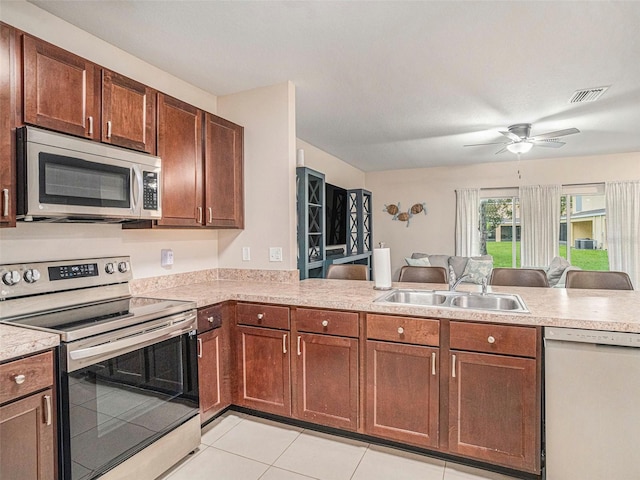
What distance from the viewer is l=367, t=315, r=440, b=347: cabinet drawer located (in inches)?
76.6

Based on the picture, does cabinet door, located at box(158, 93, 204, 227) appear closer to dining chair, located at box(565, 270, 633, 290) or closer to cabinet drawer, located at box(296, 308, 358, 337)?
cabinet drawer, located at box(296, 308, 358, 337)

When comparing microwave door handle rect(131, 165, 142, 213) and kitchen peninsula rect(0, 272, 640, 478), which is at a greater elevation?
microwave door handle rect(131, 165, 142, 213)

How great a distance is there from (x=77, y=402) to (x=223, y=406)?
1.09 m

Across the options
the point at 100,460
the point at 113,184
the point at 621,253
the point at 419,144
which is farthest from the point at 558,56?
the point at 621,253

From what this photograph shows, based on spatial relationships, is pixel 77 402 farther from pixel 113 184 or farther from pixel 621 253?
pixel 621 253

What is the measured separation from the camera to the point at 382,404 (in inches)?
81.6

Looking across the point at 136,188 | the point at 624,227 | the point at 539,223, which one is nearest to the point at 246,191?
the point at 136,188

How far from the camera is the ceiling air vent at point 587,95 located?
3062mm

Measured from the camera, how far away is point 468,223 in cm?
646

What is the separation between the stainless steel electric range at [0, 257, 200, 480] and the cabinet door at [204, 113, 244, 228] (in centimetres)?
80

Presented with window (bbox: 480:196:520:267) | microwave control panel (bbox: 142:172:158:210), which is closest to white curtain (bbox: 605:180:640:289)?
window (bbox: 480:196:520:267)

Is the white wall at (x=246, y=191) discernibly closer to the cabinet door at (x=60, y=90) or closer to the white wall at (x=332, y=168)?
the cabinet door at (x=60, y=90)

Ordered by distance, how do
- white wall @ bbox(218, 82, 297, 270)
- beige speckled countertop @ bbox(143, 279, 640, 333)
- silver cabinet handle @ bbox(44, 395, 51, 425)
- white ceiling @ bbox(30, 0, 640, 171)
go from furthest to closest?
white wall @ bbox(218, 82, 297, 270), white ceiling @ bbox(30, 0, 640, 171), beige speckled countertop @ bbox(143, 279, 640, 333), silver cabinet handle @ bbox(44, 395, 51, 425)

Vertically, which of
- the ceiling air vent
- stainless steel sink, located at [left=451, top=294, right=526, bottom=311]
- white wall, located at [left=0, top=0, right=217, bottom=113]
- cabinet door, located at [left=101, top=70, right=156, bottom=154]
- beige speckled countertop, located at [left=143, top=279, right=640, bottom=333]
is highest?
the ceiling air vent
